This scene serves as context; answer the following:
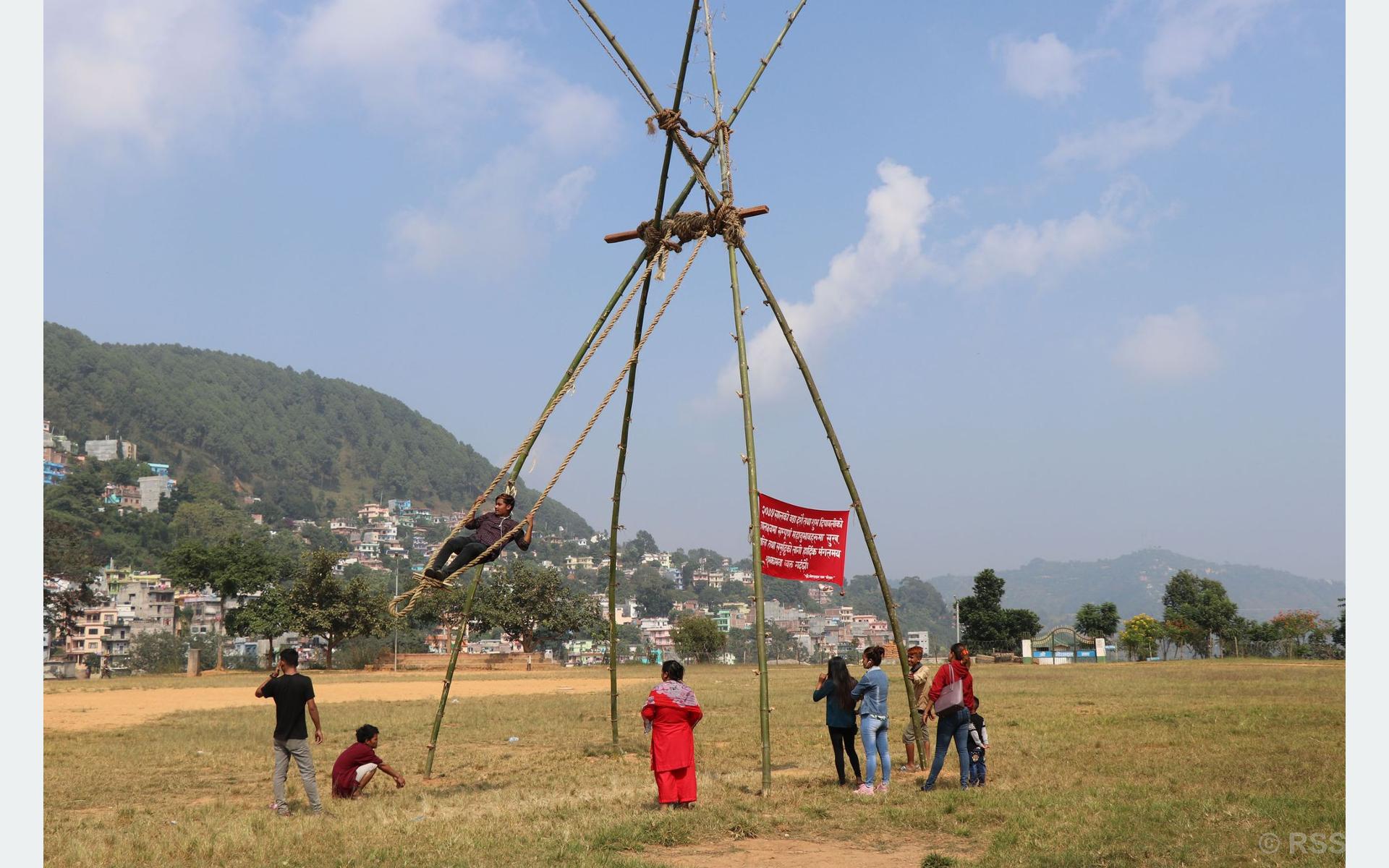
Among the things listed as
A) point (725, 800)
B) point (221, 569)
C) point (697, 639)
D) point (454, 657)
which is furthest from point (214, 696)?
point (697, 639)

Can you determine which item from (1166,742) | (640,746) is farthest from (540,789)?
(1166,742)

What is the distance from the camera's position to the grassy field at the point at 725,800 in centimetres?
860

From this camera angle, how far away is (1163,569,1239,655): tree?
7281 cm

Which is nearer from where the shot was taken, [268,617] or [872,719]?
[872,719]

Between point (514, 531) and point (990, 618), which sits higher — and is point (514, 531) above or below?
above

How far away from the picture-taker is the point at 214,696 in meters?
33.1

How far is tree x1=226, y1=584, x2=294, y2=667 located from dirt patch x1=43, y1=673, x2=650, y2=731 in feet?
50.9

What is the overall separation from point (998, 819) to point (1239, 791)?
2.92 m

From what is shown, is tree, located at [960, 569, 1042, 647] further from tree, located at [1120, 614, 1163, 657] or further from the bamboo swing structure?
the bamboo swing structure

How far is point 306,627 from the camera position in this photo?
5912 cm

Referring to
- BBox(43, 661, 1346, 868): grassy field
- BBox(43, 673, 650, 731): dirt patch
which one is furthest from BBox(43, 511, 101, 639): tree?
BBox(43, 661, 1346, 868): grassy field

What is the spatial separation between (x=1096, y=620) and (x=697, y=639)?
1338 inches

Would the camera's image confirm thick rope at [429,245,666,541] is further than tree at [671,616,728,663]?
No

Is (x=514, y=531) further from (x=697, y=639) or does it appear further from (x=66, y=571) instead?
(x=66, y=571)
